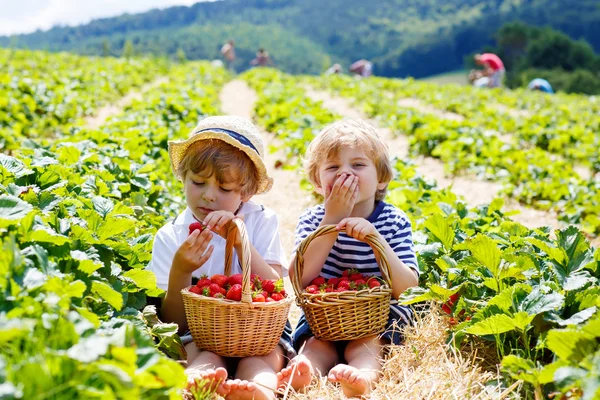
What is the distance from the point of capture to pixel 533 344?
266 centimetres

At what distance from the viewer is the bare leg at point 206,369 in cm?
247

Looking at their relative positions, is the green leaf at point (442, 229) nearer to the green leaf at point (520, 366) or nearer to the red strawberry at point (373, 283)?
the red strawberry at point (373, 283)

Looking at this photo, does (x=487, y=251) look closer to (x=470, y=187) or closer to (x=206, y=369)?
(x=206, y=369)

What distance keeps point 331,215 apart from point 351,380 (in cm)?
85

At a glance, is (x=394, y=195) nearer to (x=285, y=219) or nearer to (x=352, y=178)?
(x=285, y=219)

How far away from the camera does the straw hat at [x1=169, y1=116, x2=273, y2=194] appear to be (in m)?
3.15

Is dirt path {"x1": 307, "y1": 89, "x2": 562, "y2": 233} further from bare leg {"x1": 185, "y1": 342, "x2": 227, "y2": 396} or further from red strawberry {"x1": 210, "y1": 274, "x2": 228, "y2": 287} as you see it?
bare leg {"x1": 185, "y1": 342, "x2": 227, "y2": 396}

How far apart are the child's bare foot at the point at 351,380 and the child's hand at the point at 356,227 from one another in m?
0.60

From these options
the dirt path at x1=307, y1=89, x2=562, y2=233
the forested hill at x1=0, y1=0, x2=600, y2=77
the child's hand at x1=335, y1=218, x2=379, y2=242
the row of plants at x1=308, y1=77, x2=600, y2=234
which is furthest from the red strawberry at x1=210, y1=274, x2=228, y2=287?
the forested hill at x1=0, y1=0, x2=600, y2=77

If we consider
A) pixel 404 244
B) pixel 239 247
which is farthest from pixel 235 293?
pixel 404 244

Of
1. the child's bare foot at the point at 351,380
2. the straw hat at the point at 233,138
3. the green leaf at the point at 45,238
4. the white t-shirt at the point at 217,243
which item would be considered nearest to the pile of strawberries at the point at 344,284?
the white t-shirt at the point at 217,243

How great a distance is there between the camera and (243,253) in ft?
8.76

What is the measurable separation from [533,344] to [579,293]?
0.32 metres

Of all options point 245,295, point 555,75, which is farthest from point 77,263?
point 555,75
